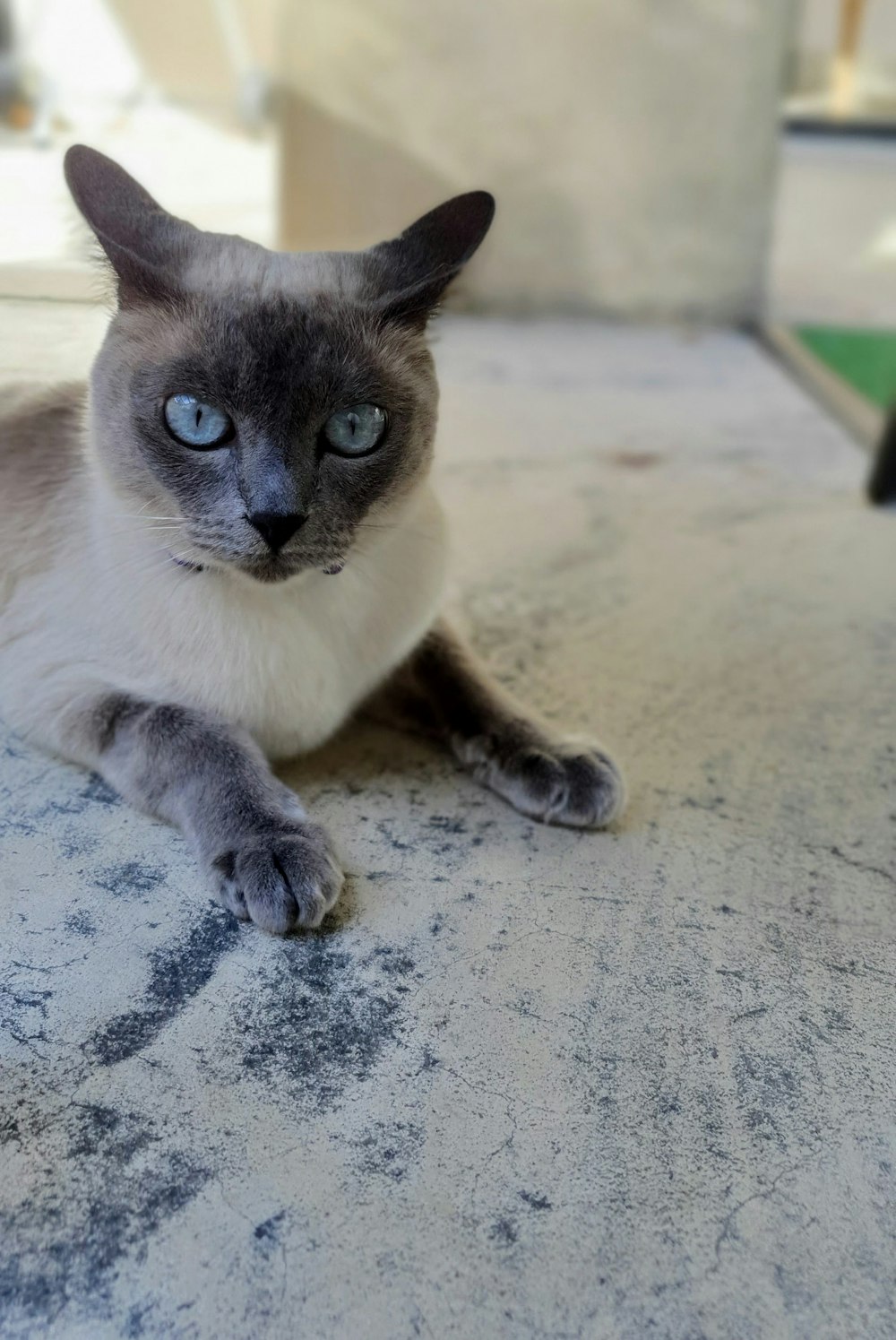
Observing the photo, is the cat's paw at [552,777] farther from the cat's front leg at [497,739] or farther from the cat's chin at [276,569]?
the cat's chin at [276,569]

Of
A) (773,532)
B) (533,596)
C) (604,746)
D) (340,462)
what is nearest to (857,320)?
(773,532)

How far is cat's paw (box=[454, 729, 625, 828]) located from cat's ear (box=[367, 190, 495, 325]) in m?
0.48

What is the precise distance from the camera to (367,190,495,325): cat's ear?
1079 millimetres

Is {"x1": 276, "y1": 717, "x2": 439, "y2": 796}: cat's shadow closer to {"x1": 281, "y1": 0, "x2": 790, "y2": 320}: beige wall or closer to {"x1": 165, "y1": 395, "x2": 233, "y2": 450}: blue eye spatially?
{"x1": 165, "y1": 395, "x2": 233, "y2": 450}: blue eye

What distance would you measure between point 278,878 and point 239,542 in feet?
1.00

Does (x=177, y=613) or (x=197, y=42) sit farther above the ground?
(x=197, y=42)

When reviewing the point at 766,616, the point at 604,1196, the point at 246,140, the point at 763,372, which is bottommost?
the point at 763,372

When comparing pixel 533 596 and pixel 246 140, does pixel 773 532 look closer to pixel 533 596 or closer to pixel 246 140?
pixel 533 596

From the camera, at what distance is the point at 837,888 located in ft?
3.92

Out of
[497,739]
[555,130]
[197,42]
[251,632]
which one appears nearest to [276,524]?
[251,632]

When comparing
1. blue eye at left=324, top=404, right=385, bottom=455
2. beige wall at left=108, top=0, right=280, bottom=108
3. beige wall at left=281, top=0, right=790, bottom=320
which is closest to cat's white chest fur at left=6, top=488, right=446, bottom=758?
blue eye at left=324, top=404, right=385, bottom=455

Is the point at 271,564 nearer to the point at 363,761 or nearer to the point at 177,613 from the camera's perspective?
the point at 177,613

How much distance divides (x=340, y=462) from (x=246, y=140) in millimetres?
1996

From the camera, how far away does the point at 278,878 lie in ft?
3.42
